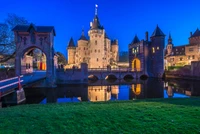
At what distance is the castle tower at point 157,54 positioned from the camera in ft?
135

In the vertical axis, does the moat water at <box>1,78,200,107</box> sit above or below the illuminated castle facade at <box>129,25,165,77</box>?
below

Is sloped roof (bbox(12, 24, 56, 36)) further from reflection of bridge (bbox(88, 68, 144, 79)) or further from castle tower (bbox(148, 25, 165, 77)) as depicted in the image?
castle tower (bbox(148, 25, 165, 77))

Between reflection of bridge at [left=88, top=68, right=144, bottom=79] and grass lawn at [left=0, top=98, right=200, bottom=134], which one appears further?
reflection of bridge at [left=88, top=68, right=144, bottom=79]

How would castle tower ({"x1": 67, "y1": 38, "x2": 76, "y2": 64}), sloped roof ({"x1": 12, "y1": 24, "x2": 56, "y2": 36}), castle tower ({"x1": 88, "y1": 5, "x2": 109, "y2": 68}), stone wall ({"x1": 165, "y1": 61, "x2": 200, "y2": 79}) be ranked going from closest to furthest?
sloped roof ({"x1": 12, "y1": 24, "x2": 56, "y2": 36})
stone wall ({"x1": 165, "y1": 61, "x2": 200, "y2": 79})
castle tower ({"x1": 88, "y1": 5, "x2": 109, "y2": 68})
castle tower ({"x1": 67, "y1": 38, "x2": 76, "y2": 64})

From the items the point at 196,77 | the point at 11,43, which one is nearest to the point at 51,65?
the point at 11,43

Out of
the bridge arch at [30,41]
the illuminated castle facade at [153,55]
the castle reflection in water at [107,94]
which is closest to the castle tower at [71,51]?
the illuminated castle facade at [153,55]

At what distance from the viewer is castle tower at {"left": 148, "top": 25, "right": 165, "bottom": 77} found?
41.1 meters

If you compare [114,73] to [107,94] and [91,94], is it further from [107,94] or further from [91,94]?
[91,94]

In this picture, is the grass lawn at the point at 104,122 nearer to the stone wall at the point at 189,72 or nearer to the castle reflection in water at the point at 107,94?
the castle reflection in water at the point at 107,94

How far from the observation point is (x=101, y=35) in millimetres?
54625

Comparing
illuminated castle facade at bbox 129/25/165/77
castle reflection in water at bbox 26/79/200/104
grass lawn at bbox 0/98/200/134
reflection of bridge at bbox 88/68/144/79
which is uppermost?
illuminated castle facade at bbox 129/25/165/77

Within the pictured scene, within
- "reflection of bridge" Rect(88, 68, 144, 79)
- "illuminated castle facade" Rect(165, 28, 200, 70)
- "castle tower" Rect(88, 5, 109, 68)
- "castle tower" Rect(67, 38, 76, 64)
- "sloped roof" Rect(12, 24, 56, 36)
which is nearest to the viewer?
"sloped roof" Rect(12, 24, 56, 36)

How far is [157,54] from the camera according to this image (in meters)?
41.9

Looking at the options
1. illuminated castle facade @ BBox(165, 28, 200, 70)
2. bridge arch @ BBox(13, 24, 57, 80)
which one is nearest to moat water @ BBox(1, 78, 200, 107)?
bridge arch @ BBox(13, 24, 57, 80)
